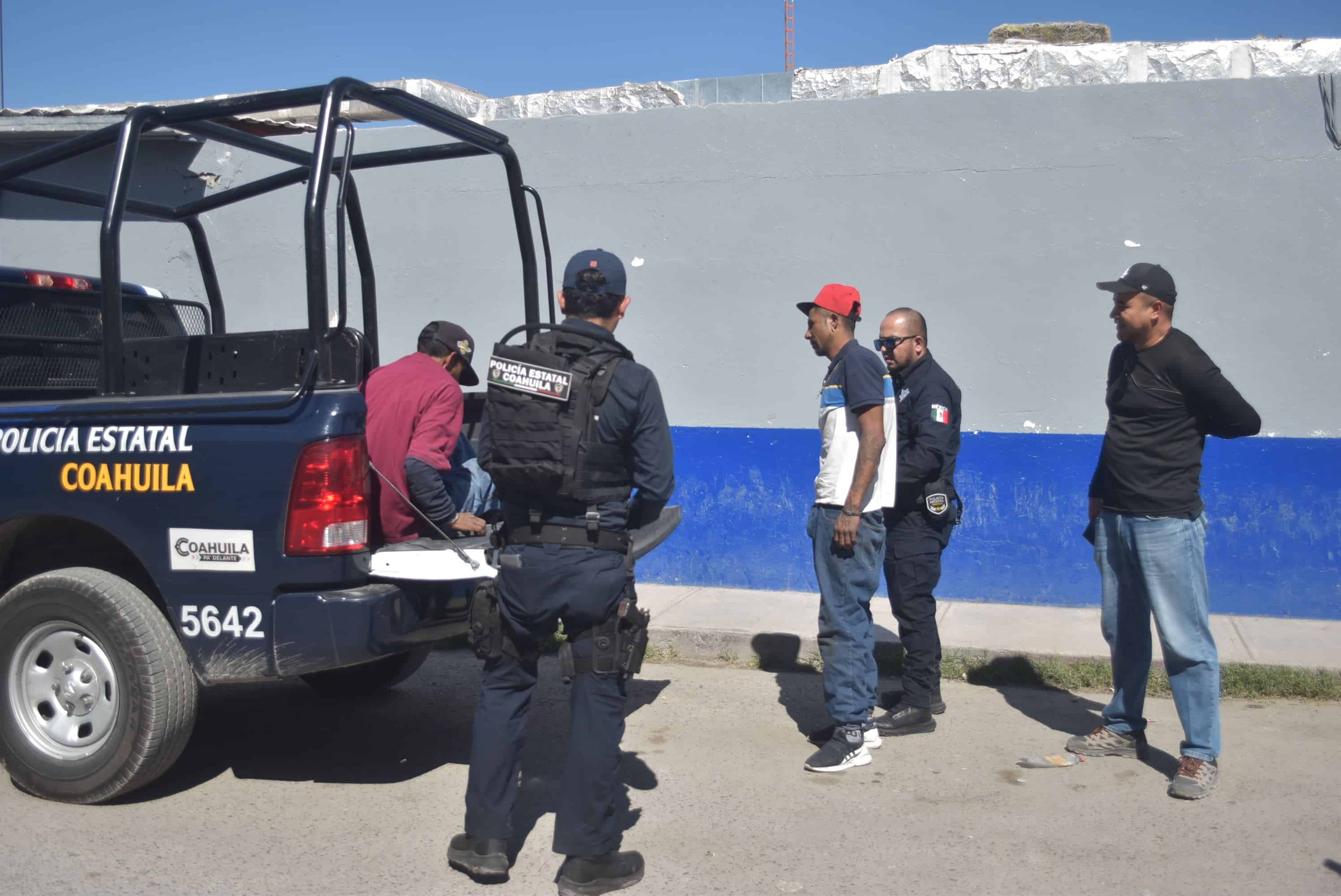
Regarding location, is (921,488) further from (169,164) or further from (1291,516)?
(169,164)

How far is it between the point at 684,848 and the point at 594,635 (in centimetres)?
91

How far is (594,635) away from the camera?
3309 mm

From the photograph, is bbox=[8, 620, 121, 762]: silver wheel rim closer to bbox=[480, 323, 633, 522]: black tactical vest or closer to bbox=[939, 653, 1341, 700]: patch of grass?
bbox=[480, 323, 633, 522]: black tactical vest

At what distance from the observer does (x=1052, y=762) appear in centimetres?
448

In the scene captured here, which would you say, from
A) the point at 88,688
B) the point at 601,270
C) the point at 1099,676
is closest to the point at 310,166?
the point at 601,270

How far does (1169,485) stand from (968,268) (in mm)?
3212

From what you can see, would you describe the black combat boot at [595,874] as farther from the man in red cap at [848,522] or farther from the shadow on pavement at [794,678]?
the shadow on pavement at [794,678]

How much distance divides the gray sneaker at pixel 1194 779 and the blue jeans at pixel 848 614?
112 cm

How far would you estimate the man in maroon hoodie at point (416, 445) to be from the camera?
4168mm

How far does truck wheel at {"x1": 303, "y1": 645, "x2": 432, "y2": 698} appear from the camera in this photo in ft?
17.4

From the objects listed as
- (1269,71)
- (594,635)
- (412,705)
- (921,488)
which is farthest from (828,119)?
(594,635)

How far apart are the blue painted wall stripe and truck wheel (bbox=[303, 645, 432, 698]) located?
2.66 meters

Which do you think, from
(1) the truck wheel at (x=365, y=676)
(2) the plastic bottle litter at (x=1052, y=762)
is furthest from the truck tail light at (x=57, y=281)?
(2) the plastic bottle litter at (x=1052, y=762)

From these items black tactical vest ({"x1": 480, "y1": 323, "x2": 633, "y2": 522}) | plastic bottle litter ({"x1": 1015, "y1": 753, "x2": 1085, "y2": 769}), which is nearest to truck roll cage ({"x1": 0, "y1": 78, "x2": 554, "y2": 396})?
black tactical vest ({"x1": 480, "y1": 323, "x2": 633, "y2": 522})
